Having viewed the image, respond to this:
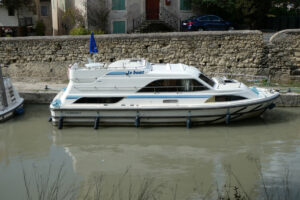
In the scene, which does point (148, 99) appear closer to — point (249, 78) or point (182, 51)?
point (182, 51)

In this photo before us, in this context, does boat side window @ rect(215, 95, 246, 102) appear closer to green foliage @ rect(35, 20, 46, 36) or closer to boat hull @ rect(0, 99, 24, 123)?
boat hull @ rect(0, 99, 24, 123)

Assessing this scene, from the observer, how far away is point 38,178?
939cm

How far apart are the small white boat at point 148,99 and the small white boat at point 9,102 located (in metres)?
1.93

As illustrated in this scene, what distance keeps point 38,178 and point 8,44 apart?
33.0 feet

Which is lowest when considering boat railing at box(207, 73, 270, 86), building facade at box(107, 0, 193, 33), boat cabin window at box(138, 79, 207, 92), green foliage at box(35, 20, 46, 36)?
boat railing at box(207, 73, 270, 86)

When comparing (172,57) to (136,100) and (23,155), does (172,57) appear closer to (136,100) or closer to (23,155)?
(136,100)

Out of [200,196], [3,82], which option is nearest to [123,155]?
[200,196]

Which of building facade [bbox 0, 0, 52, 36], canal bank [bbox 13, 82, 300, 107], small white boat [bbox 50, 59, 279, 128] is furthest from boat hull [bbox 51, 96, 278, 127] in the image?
building facade [bbox 0, 0, 52, 36]

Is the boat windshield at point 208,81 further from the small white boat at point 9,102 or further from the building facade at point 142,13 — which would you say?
the building facade at point 142,13

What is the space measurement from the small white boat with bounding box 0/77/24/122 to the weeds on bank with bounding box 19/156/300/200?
445 centimetres

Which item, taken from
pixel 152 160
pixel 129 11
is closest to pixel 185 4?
pixel 129 11

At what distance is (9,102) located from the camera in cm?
1417

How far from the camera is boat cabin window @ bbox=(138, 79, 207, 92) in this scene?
12578 millimetres

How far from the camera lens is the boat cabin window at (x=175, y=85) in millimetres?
12578
